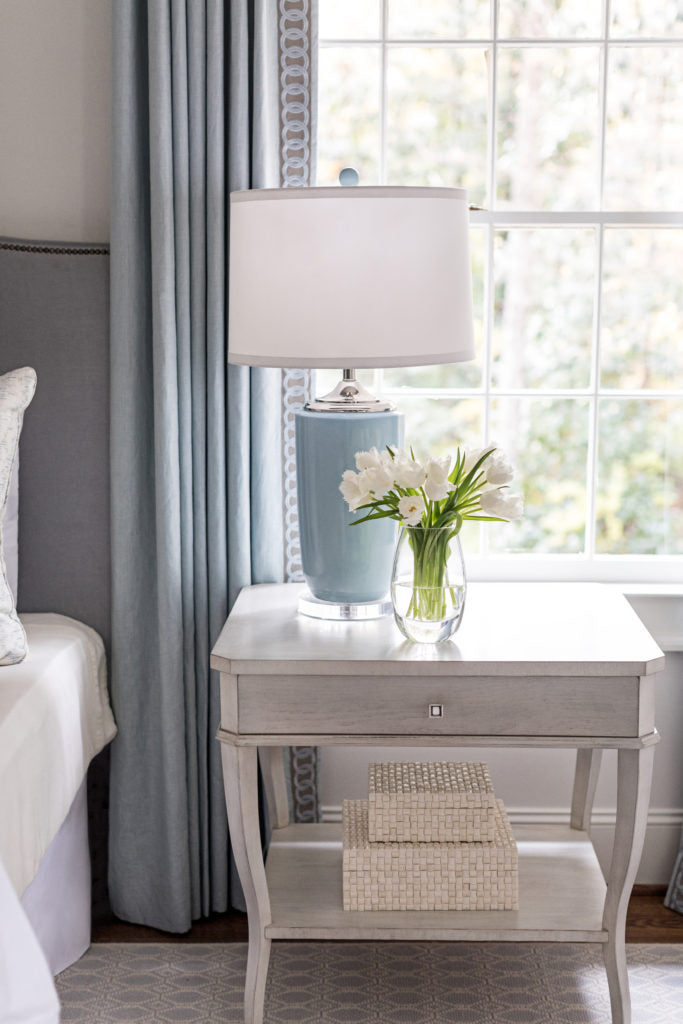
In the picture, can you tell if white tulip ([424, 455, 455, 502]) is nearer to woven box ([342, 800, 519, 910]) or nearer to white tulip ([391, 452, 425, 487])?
white tulip ([391, 452, 425, 487])

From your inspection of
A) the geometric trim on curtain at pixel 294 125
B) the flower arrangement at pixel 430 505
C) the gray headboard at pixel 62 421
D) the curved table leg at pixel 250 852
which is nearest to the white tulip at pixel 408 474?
the flower arrangement at pixel 430 505

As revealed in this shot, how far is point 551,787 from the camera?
264cm

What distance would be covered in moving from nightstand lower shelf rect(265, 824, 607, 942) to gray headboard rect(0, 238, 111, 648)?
0.66 metres

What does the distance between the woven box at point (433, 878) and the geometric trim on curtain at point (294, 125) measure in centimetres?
72

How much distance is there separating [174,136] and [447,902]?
1.61 m

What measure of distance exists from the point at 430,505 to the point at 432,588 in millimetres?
150

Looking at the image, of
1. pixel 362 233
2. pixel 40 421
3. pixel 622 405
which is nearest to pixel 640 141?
pixel 622 405

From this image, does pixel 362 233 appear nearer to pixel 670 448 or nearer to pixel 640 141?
pixel 640 141

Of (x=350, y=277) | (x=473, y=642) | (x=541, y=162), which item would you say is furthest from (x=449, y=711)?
(x=541, y=162)

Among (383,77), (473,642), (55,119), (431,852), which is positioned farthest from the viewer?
(383,77)

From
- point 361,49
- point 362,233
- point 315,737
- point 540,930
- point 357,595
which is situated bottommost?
point 540,930

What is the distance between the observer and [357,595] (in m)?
2.14

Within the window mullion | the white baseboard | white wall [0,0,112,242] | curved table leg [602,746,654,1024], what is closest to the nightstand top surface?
curved table leg [602,746,654,1024]

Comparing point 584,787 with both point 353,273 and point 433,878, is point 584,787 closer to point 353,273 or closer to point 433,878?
point 433,878
